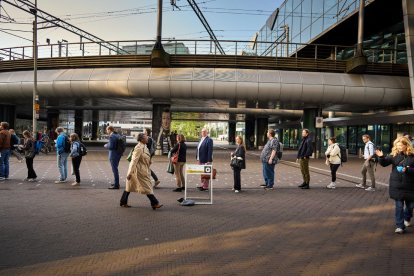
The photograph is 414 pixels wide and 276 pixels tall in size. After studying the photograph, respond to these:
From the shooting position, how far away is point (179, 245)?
18.3 ft

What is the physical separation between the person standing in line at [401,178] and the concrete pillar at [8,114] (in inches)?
1145

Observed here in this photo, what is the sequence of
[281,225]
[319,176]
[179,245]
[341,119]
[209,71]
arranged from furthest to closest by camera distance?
1. [341,119]
2. [209,71]
3. [319,176]
4. [281,225]
5. [179,245]

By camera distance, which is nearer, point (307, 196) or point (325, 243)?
point (325, 243)

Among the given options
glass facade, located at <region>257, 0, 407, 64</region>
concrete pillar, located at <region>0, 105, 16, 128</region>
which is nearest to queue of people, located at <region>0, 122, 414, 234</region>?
glass facade, located at <region>257, 0, 407, 64</region>

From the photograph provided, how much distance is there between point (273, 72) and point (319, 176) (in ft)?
27.1

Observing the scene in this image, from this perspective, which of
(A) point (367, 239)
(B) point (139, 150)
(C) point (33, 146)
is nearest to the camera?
(A) point (367, 239)

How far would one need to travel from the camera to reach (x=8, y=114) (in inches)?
1142

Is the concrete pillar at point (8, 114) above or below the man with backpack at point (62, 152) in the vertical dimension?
above

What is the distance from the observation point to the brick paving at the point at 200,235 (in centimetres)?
469

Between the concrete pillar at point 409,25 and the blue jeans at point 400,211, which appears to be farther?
the concrete pillar at point 409,25

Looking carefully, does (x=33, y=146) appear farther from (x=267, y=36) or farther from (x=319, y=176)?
(x=267, y=36)

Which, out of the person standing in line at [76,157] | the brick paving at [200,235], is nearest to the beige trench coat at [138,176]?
the brick paving at [200,235]

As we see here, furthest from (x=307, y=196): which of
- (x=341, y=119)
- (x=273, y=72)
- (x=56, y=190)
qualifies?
(x=341, y=119)

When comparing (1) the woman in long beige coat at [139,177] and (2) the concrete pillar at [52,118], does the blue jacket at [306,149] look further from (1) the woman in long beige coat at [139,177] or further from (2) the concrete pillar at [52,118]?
(2) the concrete pillar at [52,118]
